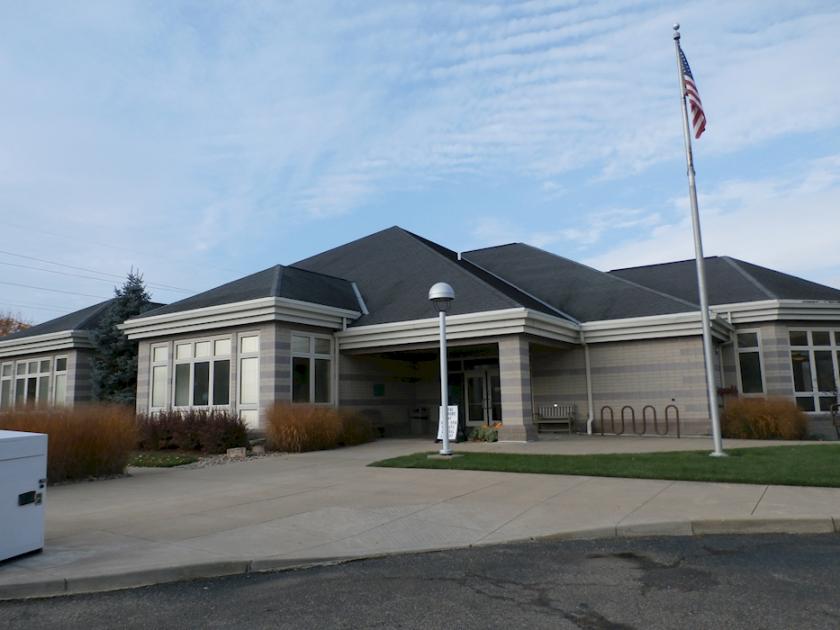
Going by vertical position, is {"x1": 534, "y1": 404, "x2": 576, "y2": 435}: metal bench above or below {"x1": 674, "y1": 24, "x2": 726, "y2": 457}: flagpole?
below

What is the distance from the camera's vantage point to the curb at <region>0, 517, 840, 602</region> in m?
5.50

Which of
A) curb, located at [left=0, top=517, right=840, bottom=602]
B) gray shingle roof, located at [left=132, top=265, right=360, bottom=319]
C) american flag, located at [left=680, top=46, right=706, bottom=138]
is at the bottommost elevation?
curb, located at [left=0, top=517, right=840, bottom=602]

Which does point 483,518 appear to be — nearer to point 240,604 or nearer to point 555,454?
point 240,604

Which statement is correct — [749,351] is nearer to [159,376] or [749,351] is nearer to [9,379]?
[159,376]

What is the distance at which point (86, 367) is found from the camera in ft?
89.2

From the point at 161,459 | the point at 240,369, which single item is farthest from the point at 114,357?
the point at 161,459

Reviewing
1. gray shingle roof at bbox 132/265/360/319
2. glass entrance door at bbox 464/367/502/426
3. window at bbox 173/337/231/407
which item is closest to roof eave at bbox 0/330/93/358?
gray shingle roof at bbox 132/265/360/319

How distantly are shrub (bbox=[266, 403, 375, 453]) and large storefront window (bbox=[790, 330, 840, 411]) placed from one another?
15213mm

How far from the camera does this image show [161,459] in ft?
51.5

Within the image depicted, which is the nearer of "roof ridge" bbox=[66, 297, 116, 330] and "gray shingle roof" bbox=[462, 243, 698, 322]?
"gray shingle roof" bbox=[462, 243, 698, 322]

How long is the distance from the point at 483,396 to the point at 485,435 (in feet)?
16.4

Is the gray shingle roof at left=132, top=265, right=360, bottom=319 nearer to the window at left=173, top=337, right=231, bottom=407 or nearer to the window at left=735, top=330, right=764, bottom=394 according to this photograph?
the window at left=173, top=337, right=231, bottom=407

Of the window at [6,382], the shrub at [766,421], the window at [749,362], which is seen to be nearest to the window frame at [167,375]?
the window at [6,382]

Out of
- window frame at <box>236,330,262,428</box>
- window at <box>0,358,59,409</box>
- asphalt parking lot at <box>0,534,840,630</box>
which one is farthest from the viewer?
window at <box>0,358,59,409</box>
